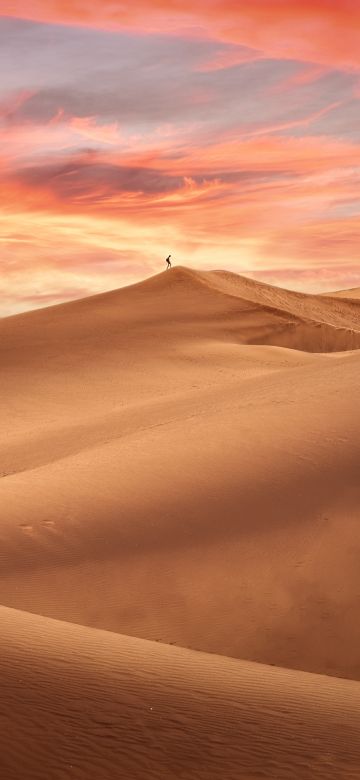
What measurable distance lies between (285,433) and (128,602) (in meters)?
5.66

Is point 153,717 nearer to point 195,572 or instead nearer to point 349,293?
point 195,572

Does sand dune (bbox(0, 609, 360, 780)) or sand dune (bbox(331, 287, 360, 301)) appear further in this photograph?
sand dune (bbox(331, 287, 360, 301))

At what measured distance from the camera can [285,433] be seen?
50.3 ft

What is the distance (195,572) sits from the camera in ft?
36.9

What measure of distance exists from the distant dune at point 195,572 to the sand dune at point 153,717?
2cm

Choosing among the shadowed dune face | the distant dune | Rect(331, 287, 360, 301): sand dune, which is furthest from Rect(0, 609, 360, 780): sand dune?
Rect(331, 287, 360, 301): sand dune

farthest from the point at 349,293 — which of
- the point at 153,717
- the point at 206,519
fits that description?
the point at 153,717

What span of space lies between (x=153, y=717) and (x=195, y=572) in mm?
5335

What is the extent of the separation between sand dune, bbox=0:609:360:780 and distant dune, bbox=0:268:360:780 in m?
0.02

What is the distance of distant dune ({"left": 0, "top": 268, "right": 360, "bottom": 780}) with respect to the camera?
228 inches

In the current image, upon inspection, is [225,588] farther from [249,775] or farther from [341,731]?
[249,775]

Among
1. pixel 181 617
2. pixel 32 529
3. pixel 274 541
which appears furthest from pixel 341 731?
pixel 32 529

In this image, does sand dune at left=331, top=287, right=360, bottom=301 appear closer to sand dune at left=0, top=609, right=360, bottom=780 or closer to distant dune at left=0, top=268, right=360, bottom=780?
distant dune at left=0, top=268, right=360, bottom=780

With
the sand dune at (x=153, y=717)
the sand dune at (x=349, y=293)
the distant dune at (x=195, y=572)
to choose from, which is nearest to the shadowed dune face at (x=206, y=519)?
the distant dune at (x=195, y=572)
